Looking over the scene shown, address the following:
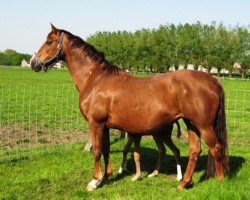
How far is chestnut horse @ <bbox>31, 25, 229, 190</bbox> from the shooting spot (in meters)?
6.26

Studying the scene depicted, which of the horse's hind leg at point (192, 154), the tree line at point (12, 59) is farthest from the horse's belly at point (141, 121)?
the tree line at point (12, 59)

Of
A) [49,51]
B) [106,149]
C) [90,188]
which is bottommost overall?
[90,188]

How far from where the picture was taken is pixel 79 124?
42.9 ft

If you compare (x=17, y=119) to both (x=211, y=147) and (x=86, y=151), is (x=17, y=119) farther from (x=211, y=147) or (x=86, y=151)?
(x=211, y=147)

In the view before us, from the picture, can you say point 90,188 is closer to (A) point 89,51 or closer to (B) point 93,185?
(B) point 93,185

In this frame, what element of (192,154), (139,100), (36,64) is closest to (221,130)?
(192,154)

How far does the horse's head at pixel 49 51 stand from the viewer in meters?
7.07

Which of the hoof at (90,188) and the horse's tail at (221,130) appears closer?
the horse's tail at (221,130)

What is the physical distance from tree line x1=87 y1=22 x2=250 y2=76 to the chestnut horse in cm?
7918

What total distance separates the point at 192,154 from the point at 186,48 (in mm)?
82038

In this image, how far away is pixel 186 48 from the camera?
8681 centimetres

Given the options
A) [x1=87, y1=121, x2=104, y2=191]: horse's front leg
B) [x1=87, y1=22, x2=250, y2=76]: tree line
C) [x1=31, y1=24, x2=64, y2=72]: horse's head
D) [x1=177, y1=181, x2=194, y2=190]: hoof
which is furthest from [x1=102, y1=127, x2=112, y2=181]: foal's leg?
[x1=87, y1=22, x2=250, y2=76]: tree line

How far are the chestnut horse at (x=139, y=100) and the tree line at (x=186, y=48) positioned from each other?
7918 centimetres

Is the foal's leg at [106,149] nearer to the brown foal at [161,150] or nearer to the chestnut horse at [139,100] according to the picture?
the chestnut horse at [139,100]
